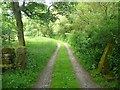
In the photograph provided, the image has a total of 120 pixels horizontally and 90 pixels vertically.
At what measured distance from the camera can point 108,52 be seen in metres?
19.2

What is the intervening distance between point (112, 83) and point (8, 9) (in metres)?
19.7

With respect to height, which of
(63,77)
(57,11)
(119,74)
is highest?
(57,11)

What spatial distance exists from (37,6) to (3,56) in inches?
437

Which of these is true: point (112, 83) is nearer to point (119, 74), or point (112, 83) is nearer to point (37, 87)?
point (119, 74)

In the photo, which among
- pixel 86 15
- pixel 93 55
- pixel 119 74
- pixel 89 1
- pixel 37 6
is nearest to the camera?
pixel 119 74

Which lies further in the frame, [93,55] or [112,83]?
[93,55]

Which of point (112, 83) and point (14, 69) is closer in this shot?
point (112, 83)

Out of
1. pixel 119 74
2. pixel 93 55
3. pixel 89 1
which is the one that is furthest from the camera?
pixel 89 1

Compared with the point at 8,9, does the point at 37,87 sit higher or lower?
lower

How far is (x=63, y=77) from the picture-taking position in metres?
19.6

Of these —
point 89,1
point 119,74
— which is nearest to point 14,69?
point 119,74

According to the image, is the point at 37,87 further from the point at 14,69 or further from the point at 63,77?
the point at 14,69

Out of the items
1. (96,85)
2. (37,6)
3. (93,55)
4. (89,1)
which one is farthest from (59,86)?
(89,1)

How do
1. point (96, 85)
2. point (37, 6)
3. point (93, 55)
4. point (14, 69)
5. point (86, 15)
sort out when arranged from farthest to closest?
point (86, 15) → point (37, 6) → point (93, 55) → point (14, 69) → point (96, 85)
